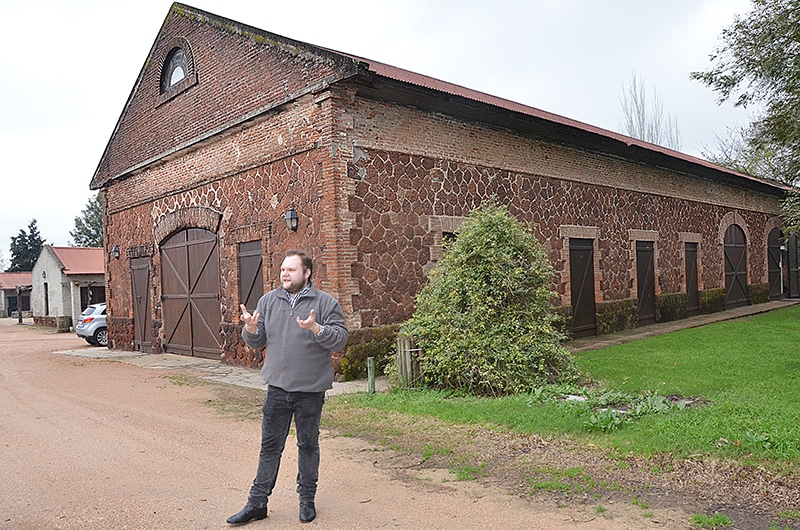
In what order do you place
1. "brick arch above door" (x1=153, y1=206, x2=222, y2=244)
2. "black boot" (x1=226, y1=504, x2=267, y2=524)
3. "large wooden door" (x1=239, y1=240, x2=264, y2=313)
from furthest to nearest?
"brick arch above door" (x1=153, y1=206, x2=222, y2=244)
"large wooden door" (x1=239, y1=240, x2=264, y2=313)
"black boot" (x1=226, y1=504, x2=267, y2=524)

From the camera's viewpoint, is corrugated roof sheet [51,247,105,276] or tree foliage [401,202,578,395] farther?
corrugated roof sheet [51,247,105,276]

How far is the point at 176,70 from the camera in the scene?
1525 cm

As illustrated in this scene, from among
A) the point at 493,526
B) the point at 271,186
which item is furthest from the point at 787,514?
the point at 271,186

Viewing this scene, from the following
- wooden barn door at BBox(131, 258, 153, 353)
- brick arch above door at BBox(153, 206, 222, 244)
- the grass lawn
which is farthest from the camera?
wooden barn door at BBox(131, 258, 153, 353)

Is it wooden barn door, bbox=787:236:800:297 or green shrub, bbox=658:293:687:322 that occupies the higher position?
wooden barn door, bbox=787:236:800:297

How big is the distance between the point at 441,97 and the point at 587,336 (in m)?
6.90

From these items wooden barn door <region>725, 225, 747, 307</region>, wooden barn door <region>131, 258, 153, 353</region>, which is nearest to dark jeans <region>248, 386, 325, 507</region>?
wooden barn door <region>131, 258, 153, 353</region>

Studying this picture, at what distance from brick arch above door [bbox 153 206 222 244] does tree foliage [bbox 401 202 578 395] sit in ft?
20.1

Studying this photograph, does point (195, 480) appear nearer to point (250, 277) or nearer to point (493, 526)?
point (493, 526)

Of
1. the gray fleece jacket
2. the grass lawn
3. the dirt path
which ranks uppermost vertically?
the gray fleece jacket

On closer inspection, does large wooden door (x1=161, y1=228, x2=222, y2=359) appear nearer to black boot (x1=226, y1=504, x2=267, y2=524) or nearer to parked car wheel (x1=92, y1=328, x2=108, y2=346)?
parked car wheel (x1=92, y1=328, x2=108, y2=346)

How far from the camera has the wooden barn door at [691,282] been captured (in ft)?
63.7

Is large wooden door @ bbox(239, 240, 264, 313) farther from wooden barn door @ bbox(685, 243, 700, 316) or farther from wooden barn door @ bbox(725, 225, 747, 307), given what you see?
wooden barn door @ bbox(725, 225, 747, 307)

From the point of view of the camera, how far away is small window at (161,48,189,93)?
48.8ft
